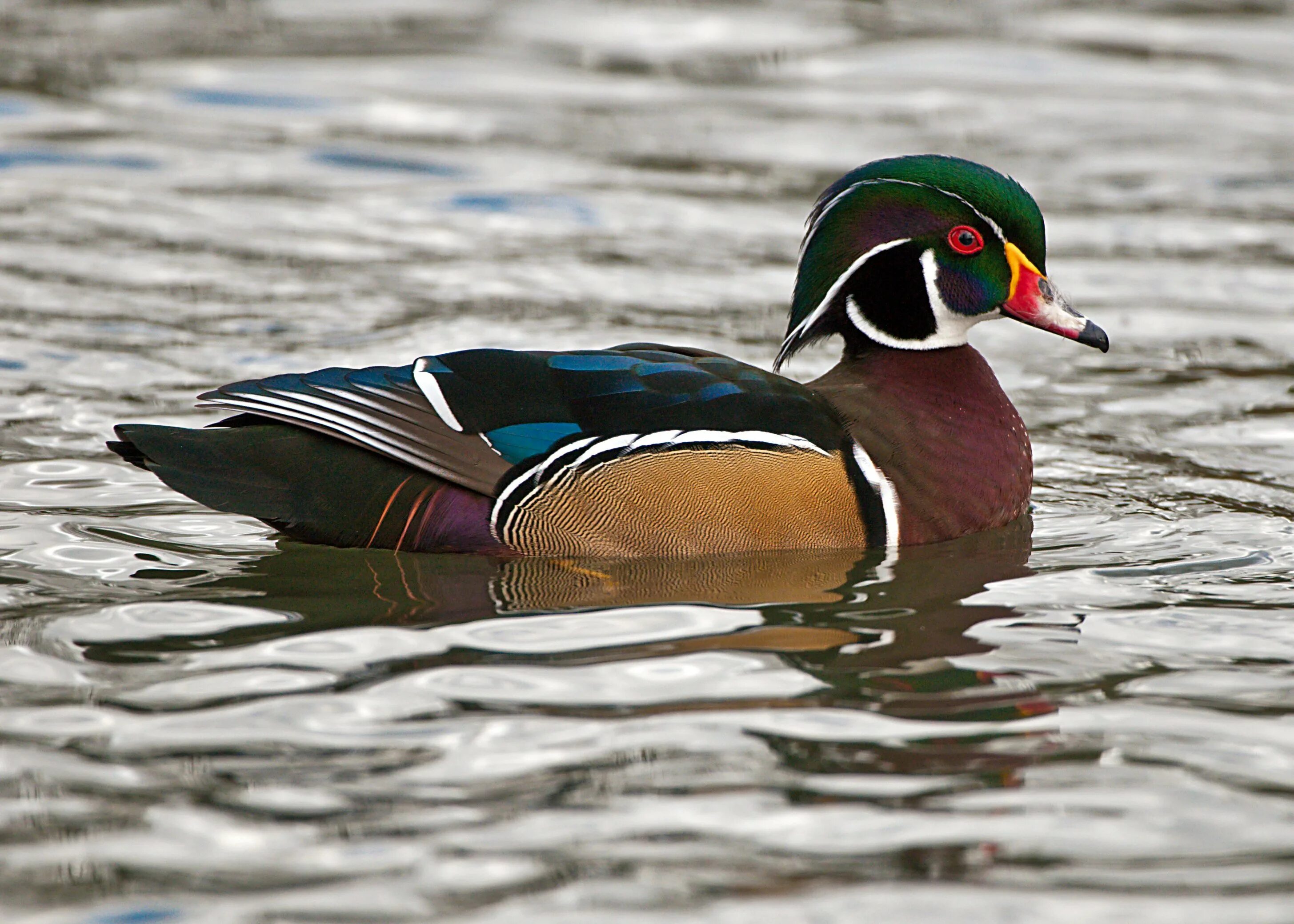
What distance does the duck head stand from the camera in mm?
5883

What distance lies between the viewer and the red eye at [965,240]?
19.4ft

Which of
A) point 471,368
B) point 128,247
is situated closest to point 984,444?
point 471,368

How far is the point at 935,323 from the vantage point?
6.06 meters

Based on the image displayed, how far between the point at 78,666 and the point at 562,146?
7.69 meters

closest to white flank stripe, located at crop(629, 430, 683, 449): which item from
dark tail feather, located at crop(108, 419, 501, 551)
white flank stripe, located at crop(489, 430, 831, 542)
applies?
white flank stripe, located at crop(489, 430, 831, 542)

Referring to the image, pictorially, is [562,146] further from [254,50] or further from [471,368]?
[471,368]

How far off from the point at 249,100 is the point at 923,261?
775 centimetres

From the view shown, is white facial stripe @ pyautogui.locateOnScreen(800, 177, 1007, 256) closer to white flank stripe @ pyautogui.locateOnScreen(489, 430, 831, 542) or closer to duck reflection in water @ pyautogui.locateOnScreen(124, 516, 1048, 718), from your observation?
white flank stripe @ pyautogui.locateOnScreen(489, 430, 831, 542)

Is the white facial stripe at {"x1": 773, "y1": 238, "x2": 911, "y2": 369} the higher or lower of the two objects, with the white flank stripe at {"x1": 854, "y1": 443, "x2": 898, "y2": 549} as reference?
higher

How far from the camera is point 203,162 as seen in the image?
1116cm

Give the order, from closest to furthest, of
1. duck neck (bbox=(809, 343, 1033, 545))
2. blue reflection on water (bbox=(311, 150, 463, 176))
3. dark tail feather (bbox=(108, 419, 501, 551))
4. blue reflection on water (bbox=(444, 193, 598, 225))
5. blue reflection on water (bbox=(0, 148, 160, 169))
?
1. dark tail feather (bbox=(108, 419, 501, 551))
2. duck neck (bbox=(809, 343, 1033, 545))
3. blue reflection on water (bbox=(444, 193, 598, 225))
4. blue reflection on water (bbox=(0, 148, 160, 169))
5. blue reflection on water (bbox=(311, 150, 463, 176))

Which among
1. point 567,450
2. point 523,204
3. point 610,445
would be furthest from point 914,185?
point 523,204

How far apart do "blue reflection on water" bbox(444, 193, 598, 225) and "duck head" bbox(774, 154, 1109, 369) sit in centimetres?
438

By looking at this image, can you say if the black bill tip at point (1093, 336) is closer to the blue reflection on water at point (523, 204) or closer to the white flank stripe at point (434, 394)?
the white flank stripe at point (434, 394)
